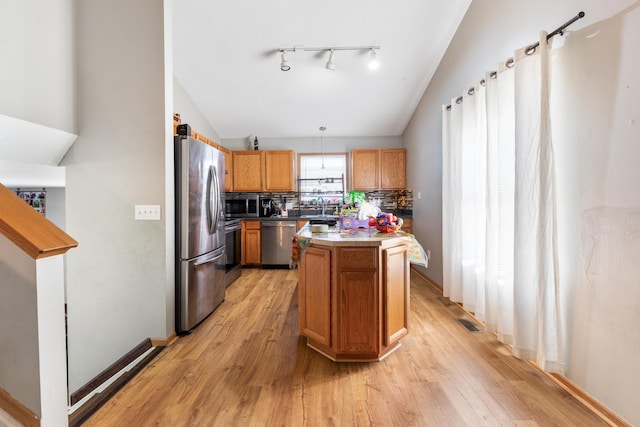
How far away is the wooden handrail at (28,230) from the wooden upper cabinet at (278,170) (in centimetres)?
443

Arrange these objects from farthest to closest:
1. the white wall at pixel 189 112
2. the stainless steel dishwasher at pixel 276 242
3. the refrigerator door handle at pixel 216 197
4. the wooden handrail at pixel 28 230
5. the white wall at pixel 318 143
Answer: the white wall at pixel 318 143 < the stainless steel dishwasher at pixel 276 242 < the white wall at pixel 189 112 < the refrigerator door handle at pixel 216 197 < the wooden handrail at pixel 28 230

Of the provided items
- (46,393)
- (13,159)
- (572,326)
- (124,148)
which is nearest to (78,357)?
(13,159)

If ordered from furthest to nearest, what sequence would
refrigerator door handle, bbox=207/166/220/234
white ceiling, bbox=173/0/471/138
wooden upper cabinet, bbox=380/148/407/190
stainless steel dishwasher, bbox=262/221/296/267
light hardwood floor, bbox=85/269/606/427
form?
wooden upper cabinet, bbox=380/148/407/190 < stainless steel dishwasher, bbox=262/221/296/267 < white ceiling, bbox=173/0/471/138 < refrigerator door handle, bbox=207/166/220/234 < light hardwood floor, bbox=85/269/606/427

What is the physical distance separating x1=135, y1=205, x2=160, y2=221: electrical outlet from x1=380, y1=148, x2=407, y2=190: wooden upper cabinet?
393cm

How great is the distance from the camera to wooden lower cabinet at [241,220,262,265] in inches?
197

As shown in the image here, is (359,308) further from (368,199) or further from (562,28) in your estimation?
(368,199)

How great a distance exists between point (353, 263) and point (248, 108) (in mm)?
3779

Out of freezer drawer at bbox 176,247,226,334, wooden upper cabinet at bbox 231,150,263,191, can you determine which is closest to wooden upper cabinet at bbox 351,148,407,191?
wooden upper cabinet at bbox 231,150,263,191

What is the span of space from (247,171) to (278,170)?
59 centimetres

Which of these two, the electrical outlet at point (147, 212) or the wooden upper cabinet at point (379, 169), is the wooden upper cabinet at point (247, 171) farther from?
the electrical outlet at point (147, 212)

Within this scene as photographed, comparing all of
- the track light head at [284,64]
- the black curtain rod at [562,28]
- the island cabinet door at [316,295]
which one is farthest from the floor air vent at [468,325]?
the track light head at [284,64]

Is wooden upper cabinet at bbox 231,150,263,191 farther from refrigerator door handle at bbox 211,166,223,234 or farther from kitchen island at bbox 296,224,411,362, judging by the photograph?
kitchen island at bbox 296,224,411,362

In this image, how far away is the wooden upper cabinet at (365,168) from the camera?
17.5ft

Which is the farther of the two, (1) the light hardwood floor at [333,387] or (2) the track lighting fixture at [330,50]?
(2) the track lighting fixture at [330,50]
